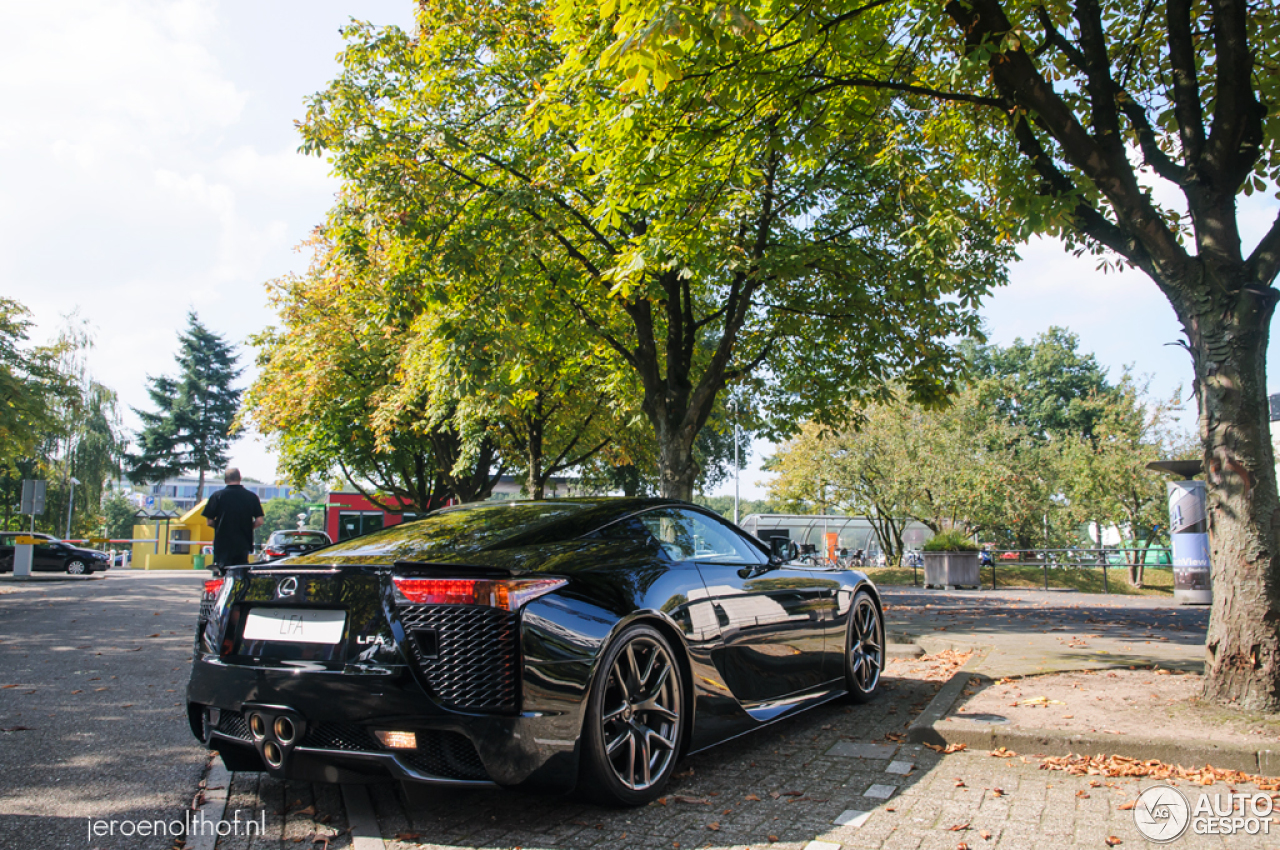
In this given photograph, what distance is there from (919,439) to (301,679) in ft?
99.0

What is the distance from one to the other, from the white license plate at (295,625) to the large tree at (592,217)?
6.59 meters

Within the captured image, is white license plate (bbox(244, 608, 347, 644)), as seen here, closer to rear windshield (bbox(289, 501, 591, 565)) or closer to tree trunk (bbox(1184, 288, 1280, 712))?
rear windshield (bbox(289, 501, 591, 565))

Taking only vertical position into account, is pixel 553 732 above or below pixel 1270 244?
below

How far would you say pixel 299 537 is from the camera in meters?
19.8

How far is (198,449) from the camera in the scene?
6209 cm

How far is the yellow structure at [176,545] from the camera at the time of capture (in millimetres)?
43719

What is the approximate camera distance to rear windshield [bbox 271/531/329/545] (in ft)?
64.0

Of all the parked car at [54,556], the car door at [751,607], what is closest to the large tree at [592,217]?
the car door at [751,607]

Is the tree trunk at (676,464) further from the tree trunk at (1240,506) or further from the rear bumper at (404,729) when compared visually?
the rear bumper at (404,729)

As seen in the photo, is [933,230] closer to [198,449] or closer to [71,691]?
[71,691]

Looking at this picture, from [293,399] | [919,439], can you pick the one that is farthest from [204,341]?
[919,439]

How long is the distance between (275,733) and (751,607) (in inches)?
96.3

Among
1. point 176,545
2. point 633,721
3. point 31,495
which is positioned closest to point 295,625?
point 633,721

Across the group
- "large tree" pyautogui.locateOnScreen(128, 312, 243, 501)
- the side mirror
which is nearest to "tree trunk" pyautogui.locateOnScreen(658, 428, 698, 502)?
the side mirror
